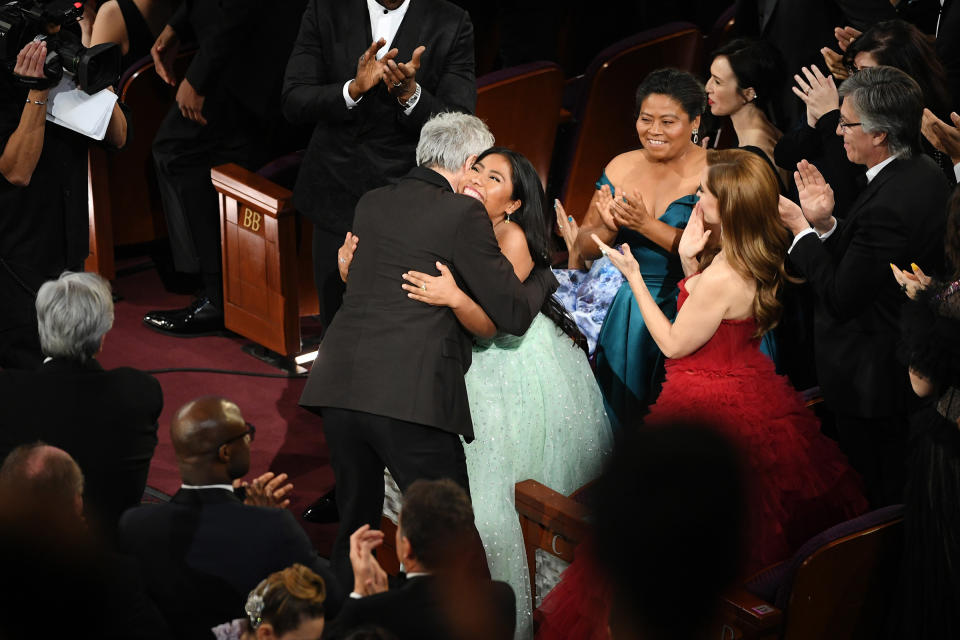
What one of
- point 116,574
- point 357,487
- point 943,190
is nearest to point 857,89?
point 943,190

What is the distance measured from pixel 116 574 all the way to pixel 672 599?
1.06 metres

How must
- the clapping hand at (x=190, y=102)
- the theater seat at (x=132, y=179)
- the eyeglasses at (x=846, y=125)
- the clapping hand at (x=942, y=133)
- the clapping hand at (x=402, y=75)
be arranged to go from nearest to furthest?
the eyeglasses at (x=846, y=125), the clapping hand at (x=942, y=133), the clapping hand at (x=402, y=75), the clapping hand at (x=190, y=102), the theater seat at (x=132, y=179)

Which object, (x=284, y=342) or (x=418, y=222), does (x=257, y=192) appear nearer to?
(x=284, y=342)

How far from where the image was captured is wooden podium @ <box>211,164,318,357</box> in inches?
182

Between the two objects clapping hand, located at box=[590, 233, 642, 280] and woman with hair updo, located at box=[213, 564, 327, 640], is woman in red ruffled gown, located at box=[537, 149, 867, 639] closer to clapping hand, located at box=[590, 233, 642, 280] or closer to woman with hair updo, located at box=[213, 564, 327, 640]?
clapping hand, located at box=[590, 233, 642, 280]

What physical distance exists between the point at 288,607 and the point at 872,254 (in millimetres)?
1790

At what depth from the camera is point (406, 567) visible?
231 cm

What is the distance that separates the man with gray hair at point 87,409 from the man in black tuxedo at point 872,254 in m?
1.74

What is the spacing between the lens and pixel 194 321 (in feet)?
16.6

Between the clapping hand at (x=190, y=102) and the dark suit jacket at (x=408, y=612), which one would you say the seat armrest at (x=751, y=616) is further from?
the clapping hand at (x=190, y=102)

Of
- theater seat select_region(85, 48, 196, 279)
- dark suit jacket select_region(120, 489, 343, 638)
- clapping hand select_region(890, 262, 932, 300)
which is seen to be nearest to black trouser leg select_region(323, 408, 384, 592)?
dark suit jacket select_region(120, 489, 343, 638)

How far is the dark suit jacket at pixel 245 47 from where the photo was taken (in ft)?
15.4

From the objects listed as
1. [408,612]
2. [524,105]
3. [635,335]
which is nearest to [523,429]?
[635,335]

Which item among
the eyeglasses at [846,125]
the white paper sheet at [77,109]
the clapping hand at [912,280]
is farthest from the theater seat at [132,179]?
the clapping hand at [912,280]
